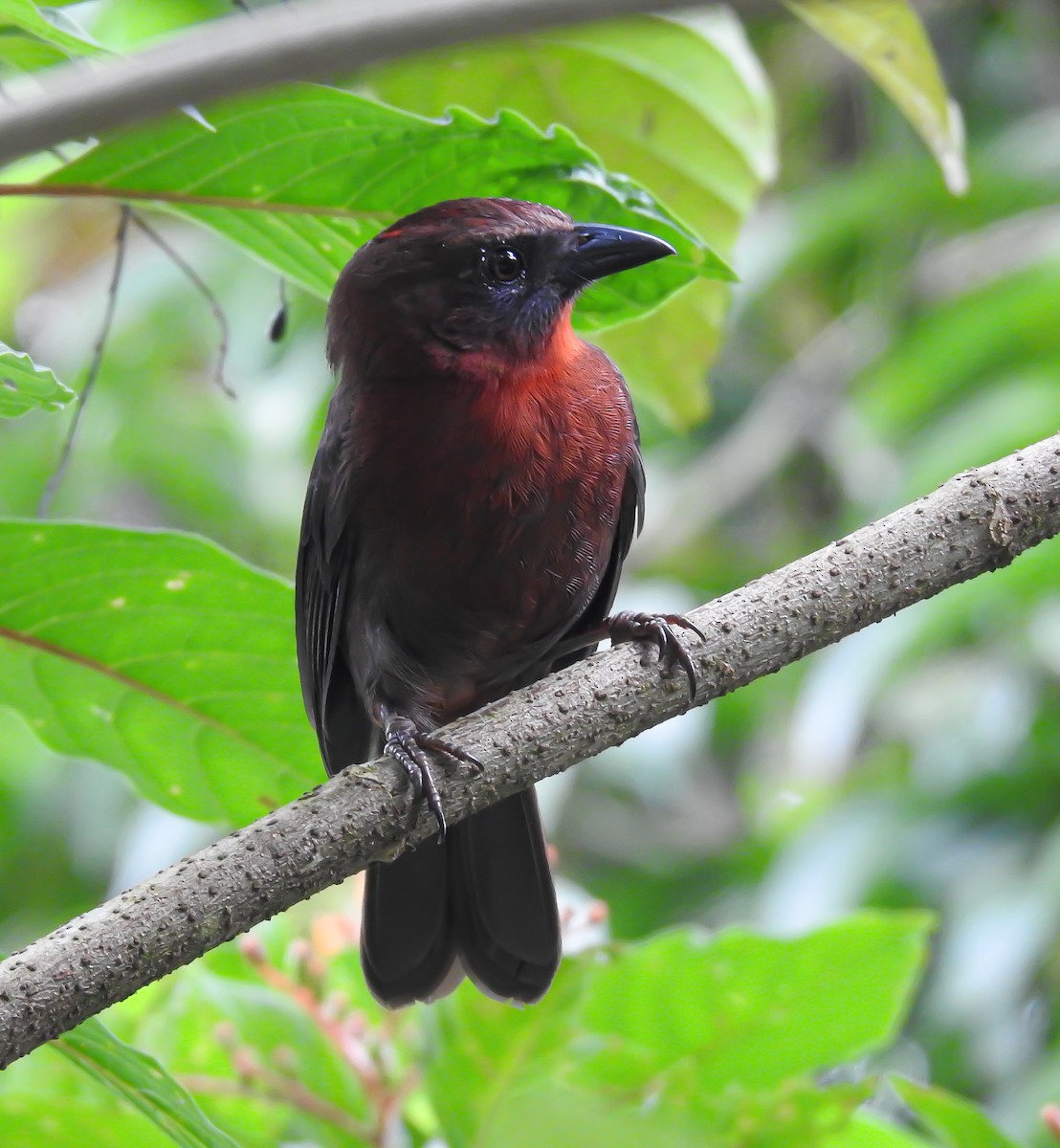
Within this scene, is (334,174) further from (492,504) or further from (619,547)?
(619,547)

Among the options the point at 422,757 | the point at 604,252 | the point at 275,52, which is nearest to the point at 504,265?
the point at 604,252

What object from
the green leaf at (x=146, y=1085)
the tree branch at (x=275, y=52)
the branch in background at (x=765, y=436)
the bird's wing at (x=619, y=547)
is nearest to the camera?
the tree branch at (x=275, y=52)

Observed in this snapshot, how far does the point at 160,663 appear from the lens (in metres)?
2.19

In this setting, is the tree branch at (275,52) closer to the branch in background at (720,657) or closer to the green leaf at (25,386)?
the green leaf at (25,386)

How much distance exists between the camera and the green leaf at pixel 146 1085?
1.64 m

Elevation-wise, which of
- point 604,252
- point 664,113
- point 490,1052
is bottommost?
point 490,1052

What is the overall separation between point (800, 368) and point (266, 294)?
2335 mm

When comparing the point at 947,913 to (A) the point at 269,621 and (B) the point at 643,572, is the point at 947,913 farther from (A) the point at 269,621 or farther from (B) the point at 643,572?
(A) the point at 269,621

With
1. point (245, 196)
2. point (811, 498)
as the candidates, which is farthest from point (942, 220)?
point (245, 196)

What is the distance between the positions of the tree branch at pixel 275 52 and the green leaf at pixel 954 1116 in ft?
→ 6.01

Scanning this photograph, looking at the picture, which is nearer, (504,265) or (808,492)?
(504,265)

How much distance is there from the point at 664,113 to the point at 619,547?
33.1 inches

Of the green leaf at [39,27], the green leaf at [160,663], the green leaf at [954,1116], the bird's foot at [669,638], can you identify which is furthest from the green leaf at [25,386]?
the green leaf at [954,1116]

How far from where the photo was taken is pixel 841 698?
4.26m
